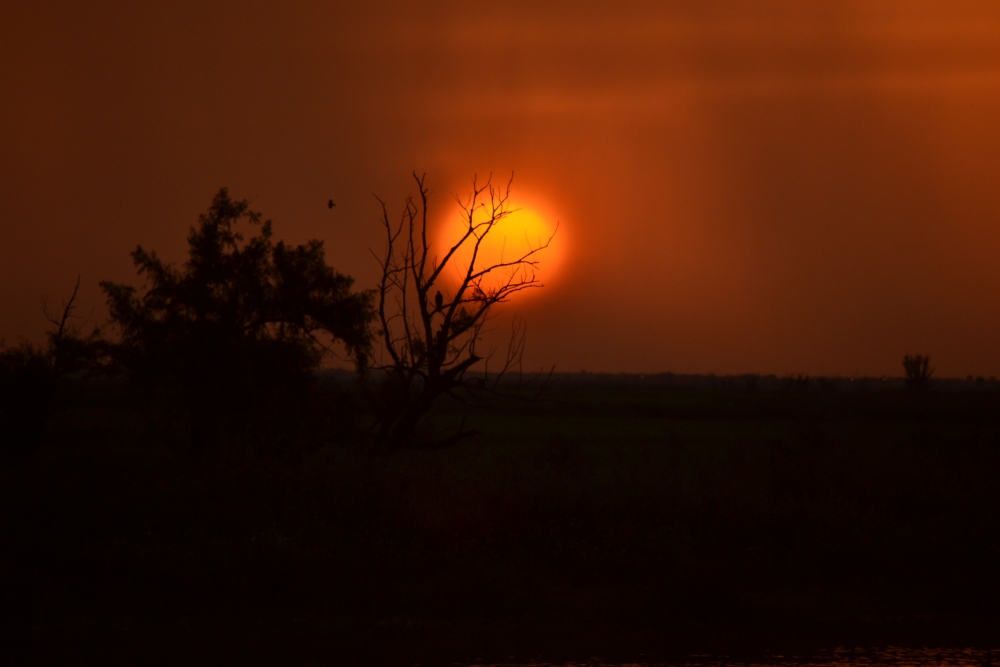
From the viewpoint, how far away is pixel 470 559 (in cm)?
1164

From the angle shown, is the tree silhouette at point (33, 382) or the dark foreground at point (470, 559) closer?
the dark foreground at point (470, 559)

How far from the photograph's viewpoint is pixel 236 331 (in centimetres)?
1864

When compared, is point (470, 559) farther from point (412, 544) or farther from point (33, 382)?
point (33, 382)

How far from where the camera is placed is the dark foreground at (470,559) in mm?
9719

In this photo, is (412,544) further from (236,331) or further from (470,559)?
(236,331)

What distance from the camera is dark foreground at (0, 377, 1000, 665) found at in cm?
972

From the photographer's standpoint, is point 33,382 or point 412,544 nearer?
point 412,544

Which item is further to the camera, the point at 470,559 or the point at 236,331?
the point at 236,331

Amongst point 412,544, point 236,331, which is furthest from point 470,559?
point 236,331

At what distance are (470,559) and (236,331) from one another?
30.2 ft

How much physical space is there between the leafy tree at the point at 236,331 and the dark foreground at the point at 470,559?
103 inches

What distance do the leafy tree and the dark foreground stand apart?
2.63 m

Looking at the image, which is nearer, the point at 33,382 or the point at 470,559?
the point at 470,559

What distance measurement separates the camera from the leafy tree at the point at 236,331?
18188 millimetres
